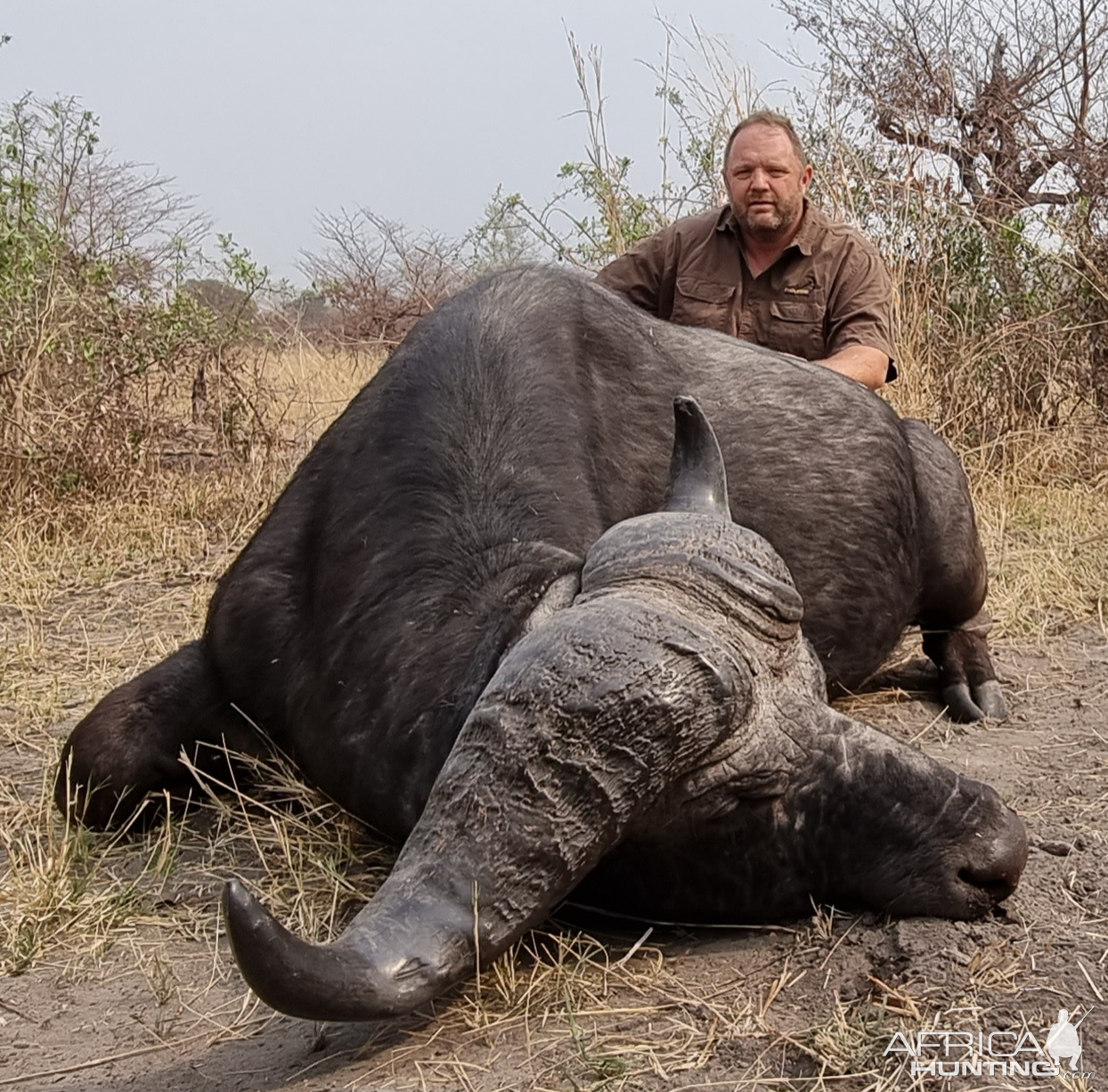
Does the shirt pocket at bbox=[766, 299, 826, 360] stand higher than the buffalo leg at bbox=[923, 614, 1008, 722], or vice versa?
the shirt pocket at bbox=[766, 299, 826, 360]

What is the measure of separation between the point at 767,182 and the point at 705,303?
1.94 feet

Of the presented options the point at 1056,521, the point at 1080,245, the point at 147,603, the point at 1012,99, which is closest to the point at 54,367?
the point at 147,603

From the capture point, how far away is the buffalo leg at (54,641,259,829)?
141 inches

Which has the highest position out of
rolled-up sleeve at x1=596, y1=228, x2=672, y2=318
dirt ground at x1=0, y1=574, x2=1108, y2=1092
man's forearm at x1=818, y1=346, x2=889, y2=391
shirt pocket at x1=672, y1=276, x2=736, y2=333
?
rolled-up sleeve at x1=596, y1=228, x2=672, y2=318

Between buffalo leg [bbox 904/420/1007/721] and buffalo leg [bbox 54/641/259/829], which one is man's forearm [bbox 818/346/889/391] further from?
buffalo leg [bbox 54/641/259/829]

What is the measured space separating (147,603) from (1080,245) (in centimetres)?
565

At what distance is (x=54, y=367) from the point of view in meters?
7.49

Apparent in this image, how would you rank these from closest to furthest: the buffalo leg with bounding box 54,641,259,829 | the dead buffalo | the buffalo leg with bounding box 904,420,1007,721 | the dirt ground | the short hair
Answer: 1. the dead buffalo
2. the dirt ground
3. the buffalo leg with bounding box 54,641,259,829
4. the buffalo leg with bounding box 904,420,1007,721
5. the short hair

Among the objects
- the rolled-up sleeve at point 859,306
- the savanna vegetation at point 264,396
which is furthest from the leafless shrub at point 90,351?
the rolled-up sleeve at point 859,306

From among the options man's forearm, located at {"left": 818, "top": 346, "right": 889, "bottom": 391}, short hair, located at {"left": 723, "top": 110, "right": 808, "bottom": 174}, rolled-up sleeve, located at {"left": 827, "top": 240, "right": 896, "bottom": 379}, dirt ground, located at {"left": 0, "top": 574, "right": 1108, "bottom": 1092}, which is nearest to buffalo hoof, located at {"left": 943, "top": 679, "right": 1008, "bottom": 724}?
dirt ground, located at {"left": 0, "top": 574, "right": 1108, "bottom": 1092}

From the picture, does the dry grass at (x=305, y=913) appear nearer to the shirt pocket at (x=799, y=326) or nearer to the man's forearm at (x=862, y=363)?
the man's forearm at (x=862, y=363)

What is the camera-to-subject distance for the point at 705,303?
6113 millimetres

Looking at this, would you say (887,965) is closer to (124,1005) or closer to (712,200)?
(124,1005)

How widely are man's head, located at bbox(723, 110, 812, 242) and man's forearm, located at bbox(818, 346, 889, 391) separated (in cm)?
74
